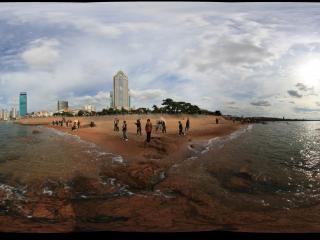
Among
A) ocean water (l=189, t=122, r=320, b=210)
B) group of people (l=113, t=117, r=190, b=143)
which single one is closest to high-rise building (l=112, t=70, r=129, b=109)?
group of people (l=113, t=117, r=190, b=143)

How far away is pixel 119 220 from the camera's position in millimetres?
2686

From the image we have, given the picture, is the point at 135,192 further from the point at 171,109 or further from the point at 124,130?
the point at 171,109

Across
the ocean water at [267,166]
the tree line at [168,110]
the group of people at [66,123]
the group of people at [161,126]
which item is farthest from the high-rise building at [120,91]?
the ocean water at [267,166]

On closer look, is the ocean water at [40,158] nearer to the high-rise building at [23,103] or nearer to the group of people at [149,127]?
the high-rise building at [23,103]

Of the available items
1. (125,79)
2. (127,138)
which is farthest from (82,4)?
(127,138)

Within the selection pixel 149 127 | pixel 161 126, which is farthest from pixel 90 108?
pixel 161 126

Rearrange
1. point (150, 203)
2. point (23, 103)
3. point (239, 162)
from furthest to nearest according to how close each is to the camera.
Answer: point (23, 103)
point (239, 162)
point (150, 203)

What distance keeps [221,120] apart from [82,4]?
1.71 m

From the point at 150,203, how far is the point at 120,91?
41.4 inches

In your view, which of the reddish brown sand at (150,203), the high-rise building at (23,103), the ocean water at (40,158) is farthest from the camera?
the high-rise building at (23,103)

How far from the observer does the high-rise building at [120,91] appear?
2861mm

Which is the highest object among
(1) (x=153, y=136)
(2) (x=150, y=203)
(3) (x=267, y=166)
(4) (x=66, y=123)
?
(4) (x=66, y=123)

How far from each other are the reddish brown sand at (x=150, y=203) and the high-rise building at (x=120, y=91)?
151 mm

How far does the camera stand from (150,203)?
2.72 m
